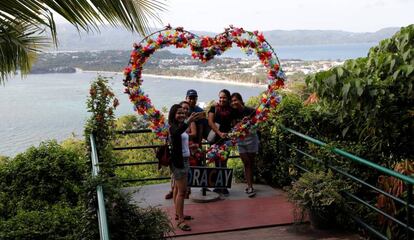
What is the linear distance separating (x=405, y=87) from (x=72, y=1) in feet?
12.6

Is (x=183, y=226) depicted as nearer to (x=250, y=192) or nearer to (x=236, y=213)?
(x=236, y=213)

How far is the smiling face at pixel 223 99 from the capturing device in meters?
7.43

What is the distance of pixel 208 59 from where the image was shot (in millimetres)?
8477

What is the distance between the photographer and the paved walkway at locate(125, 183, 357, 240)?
608cm

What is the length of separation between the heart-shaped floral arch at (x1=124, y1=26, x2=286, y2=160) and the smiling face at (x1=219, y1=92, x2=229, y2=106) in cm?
41

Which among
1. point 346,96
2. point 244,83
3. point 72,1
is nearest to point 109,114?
point 346,96

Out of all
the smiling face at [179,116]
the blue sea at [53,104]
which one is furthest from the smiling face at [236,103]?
the blue sea at [53,104]

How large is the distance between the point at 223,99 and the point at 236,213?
1734mm

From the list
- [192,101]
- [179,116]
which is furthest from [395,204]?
[192,101]

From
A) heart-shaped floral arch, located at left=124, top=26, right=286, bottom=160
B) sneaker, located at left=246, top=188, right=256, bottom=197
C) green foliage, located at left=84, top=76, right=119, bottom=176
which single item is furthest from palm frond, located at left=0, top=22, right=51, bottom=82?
sneaker, located at left=246, top=188, right=256, bottom=197

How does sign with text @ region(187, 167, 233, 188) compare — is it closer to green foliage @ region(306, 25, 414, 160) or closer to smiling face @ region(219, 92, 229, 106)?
smiling face @ region(219, 92, 229, 106)

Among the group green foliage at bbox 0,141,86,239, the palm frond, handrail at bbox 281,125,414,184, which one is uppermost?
the palm frond

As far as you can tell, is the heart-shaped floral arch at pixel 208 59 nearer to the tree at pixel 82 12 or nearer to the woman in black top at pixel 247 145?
the woman in black top at pixel 247 145

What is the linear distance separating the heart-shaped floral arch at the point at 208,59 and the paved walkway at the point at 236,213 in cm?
85
